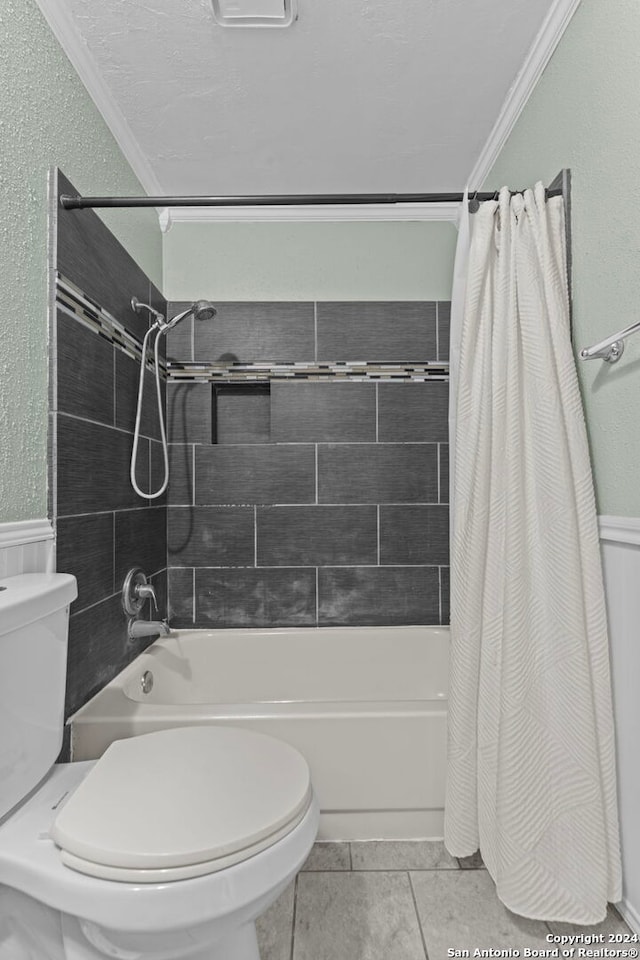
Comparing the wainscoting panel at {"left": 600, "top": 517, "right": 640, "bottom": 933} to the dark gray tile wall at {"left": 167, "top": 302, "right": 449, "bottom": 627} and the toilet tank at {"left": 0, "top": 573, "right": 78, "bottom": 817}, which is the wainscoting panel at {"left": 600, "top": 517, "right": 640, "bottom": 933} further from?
the toilet tank at {"left": 0, "top": 573, "right": 78, "bottom": 817}

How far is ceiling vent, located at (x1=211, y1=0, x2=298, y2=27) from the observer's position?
5.03 ft

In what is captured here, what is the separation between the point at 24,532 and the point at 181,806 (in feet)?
2.47

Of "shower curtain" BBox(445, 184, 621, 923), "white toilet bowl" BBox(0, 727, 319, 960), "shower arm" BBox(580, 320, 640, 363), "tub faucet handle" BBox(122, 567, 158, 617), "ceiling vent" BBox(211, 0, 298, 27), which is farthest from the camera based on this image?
"tub faucet handle" BBox(122, 567, 158, 617)

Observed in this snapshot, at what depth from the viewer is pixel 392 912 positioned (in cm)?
150

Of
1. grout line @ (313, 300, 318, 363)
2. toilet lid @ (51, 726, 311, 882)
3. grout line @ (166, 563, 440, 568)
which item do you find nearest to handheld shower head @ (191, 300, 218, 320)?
grout line @ (313, 300, 318, 363)

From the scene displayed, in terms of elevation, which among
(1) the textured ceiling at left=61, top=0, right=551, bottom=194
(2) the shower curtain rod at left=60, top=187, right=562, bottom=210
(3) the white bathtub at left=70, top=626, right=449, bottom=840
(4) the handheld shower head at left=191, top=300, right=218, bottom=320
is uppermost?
(1) the textured ceiling at left=61, top=0, right=551, bottom=194

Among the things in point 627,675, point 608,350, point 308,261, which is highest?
point 308,261

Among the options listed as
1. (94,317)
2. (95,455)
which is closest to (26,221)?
(94,317)

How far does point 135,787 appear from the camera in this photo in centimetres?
113

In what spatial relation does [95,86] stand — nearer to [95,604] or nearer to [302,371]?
[302,371]

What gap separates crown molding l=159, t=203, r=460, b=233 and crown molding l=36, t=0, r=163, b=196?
0.19 meters

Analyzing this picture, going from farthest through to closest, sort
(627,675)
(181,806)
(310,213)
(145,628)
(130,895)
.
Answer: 1. (310,213)
2. (145,628)
3. (627,675)
4. (181,806)
5. (130,895)

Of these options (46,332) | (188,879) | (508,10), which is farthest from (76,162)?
(188,879)

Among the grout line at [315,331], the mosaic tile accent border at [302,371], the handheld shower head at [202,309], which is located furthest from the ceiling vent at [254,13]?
the mosaic tile accent border at [302,371]
